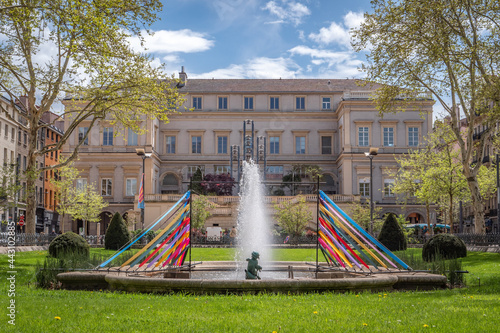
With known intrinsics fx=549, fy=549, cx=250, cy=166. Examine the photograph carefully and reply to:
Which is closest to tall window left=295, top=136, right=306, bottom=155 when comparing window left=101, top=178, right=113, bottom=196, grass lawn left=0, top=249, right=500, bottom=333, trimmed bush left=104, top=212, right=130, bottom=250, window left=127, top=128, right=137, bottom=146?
window left=127, top=128, right=137, bottom=146

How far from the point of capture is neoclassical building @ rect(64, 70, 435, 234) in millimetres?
58406

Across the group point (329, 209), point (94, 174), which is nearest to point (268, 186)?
point (94, 174)

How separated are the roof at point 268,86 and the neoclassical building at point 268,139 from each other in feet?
0.39

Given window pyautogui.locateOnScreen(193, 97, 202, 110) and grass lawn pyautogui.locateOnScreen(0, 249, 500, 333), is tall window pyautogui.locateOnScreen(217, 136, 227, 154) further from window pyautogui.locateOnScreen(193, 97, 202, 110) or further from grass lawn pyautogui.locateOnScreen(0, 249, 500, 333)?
grass lawn pyautogui.locateOnScreen(0, 249, 500, 333)

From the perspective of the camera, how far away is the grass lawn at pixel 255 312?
791cm

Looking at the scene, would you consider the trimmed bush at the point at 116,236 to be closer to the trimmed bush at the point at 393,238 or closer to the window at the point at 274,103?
the trimmed bush at the point at 393,238

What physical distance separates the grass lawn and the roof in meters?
53.4

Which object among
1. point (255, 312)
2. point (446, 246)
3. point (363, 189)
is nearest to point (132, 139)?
point (363, 189)

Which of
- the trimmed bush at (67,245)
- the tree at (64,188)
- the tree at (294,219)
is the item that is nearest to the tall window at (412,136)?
the tree at (294,219)

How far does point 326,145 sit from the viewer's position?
208 feet

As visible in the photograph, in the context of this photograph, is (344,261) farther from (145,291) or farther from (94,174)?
(94,174)

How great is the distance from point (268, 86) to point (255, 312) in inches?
2276

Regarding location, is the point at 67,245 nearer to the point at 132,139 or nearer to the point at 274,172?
the point at 132,139

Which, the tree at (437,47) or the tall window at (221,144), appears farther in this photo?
the tall window at (221,144)
